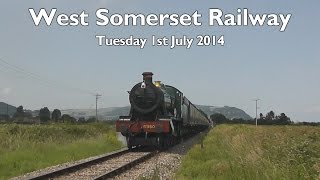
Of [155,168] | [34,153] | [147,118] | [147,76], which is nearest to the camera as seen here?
[155,168]

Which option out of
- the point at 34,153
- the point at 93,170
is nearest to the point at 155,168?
the point at 93,170

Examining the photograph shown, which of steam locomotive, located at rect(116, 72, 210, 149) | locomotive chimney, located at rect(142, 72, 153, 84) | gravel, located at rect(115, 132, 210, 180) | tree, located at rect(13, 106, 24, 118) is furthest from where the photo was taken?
tree, located at rect(13, 106, 24, 118)

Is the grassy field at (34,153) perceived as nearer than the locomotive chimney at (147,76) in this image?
Yes

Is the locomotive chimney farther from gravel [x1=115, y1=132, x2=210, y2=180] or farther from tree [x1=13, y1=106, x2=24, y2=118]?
tree [x1=13, y1=106, x2=24, y2=118]

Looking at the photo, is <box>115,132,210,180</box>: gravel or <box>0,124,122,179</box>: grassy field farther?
<box>0,124,122,179</box>: grassy field

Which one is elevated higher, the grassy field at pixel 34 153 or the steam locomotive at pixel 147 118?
the steam locomotive at pixel 147 118

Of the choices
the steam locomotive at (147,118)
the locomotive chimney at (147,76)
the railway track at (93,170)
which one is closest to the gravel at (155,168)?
the railway track at (93,170)

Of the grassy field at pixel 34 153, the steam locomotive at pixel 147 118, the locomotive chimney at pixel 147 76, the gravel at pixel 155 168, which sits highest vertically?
the locomotive chimney at pixel 147 76

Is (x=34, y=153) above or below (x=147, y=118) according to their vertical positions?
below

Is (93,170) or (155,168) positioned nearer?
(155,168)

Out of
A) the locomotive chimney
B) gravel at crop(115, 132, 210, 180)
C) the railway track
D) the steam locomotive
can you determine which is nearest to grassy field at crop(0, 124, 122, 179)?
the railway track

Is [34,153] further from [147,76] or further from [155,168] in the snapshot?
[147,76]

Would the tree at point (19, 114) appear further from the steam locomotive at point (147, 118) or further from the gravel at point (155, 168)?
the gravel at point (155, 168)

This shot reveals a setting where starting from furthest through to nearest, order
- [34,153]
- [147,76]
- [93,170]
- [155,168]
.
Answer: [147,76] → [34,153] → [93,170] → [155,168]
